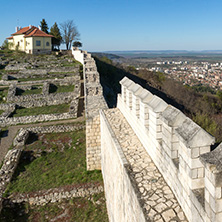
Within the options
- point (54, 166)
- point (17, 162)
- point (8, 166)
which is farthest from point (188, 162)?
point (17, 162)

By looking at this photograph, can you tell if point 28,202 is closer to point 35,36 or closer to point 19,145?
point 19,145

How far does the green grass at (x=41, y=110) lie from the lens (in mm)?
15149

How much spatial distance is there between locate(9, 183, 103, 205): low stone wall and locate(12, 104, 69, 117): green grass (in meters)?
8.03

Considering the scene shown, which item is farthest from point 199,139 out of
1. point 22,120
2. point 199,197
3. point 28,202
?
point 22,120

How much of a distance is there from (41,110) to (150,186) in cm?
1373

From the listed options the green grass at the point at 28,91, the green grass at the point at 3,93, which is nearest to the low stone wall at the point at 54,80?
the green grass at the point at 3,93

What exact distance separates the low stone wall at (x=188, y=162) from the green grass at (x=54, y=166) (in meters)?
5.39

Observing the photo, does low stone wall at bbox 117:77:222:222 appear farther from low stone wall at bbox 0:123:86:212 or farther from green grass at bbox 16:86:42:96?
green grass at bbox 16:86:42:96

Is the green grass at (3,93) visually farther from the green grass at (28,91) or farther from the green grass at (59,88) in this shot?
the green grass at (59,88)

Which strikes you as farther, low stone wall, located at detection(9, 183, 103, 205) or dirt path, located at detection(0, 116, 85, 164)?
dirt path, located at detection(0, 116, 85, 164)

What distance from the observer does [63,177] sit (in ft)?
28.0

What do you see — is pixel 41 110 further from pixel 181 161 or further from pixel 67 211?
pixel 181 161

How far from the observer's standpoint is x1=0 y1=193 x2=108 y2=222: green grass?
688cm

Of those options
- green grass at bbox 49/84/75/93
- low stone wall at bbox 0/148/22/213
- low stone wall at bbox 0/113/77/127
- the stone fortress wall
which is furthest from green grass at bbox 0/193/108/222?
green grass at bbox 49/84/75/93
